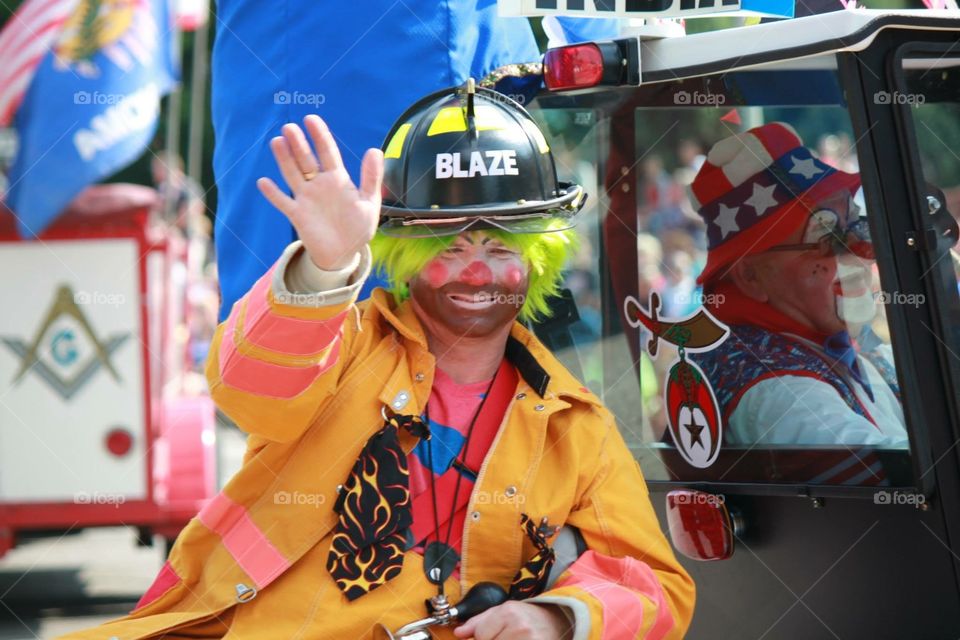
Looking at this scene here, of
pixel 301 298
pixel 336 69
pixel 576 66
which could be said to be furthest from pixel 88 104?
pixel 301 298

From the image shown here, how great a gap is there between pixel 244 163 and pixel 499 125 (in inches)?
39.2

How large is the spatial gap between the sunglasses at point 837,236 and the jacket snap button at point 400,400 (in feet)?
3.12

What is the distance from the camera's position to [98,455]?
6.44m

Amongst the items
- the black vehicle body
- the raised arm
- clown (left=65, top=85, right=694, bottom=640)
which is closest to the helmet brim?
clown (left=65, top=85, right=694, bottom=640)

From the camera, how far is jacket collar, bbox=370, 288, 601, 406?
2793 millimetres

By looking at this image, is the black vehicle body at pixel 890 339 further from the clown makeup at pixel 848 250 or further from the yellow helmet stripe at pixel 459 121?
the yellow helmet stripe at pixel 459 121

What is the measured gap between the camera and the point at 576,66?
310 centimetres

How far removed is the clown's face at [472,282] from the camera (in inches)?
109

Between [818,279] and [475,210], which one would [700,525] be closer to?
[818,279]

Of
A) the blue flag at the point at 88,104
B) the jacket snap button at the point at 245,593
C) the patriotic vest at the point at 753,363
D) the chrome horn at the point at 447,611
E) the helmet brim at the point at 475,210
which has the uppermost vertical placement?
the blue flag at the point at 88,104

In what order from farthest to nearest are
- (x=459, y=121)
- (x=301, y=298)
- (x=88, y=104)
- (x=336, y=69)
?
(x=88, y=104)
(x=336, y=69)
(x=459, y=121)
(x=301, y=298)

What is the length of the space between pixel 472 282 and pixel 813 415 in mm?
845

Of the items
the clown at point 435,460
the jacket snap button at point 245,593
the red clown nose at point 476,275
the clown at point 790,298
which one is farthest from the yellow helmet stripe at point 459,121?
the jacket snap button at point 245,593

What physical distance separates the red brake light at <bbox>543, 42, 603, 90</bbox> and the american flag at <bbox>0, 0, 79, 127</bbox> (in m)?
4.63
